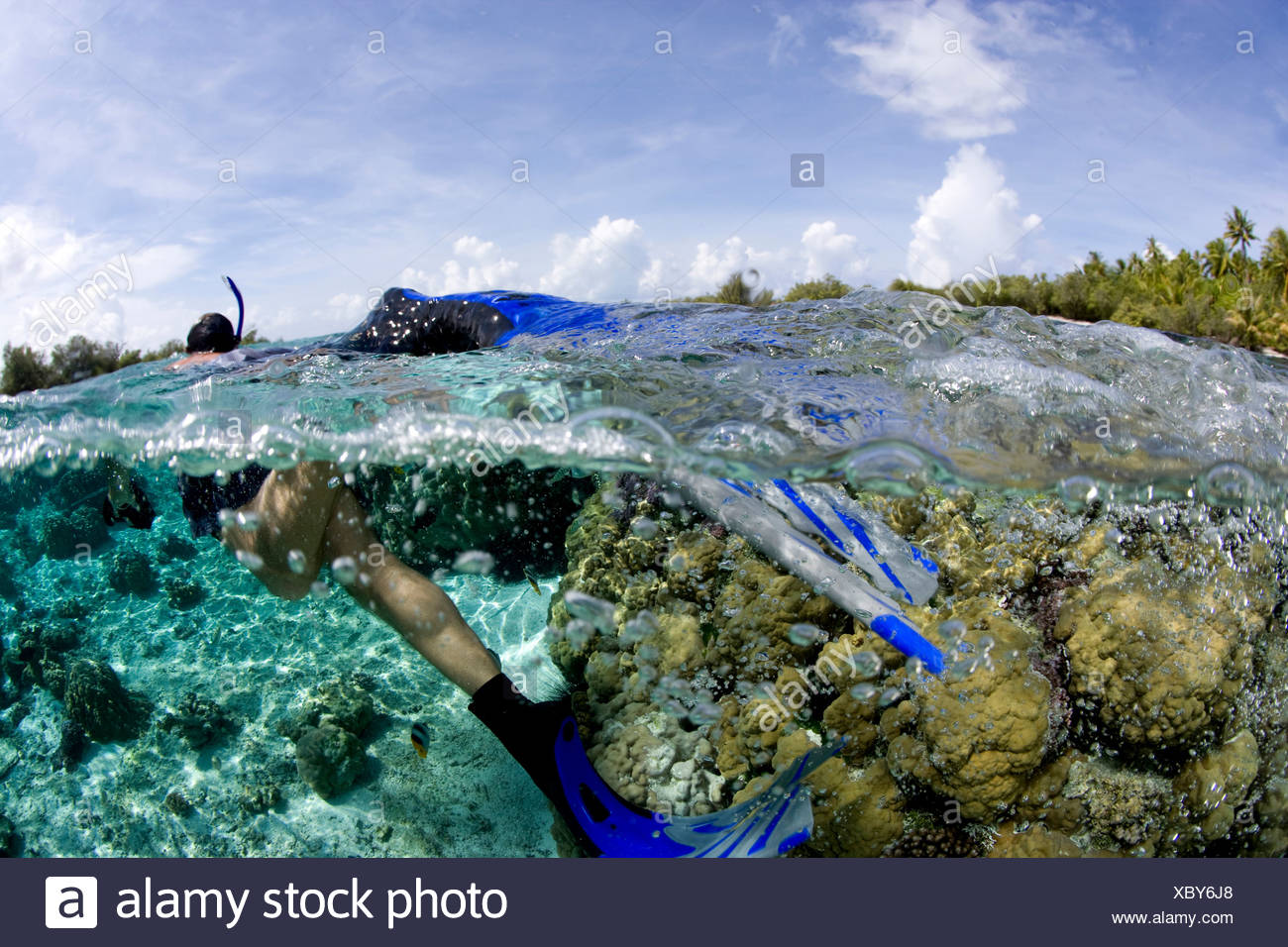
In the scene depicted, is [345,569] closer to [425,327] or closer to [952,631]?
[425,327]

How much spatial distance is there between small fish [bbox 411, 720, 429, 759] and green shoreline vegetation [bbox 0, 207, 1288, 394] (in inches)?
484

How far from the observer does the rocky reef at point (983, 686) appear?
3.97 metres

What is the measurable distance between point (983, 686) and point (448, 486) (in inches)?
146

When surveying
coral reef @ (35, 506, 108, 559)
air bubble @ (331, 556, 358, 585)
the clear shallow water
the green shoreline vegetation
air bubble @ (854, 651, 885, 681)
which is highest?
the green shoreline vegetation

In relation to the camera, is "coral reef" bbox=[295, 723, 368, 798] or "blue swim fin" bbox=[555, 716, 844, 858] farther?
"coral reef" bbox=[295, 723, 368, 798]

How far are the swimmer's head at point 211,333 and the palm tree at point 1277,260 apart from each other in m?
38.5

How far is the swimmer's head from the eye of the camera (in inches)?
200

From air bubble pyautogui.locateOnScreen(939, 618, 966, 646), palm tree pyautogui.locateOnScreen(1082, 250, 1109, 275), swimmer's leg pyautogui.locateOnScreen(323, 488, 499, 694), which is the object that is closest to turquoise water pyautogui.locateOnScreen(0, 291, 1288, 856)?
swimmer's leg pyautogui.locateOnScreen(323, 488, 499, 694)

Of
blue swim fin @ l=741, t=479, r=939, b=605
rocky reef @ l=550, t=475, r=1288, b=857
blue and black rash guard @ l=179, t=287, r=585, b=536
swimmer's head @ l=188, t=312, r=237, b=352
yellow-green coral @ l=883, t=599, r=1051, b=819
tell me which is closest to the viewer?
yellow-green coral @ l=883, t=599, r=1051, b=819

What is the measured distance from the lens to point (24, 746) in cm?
476

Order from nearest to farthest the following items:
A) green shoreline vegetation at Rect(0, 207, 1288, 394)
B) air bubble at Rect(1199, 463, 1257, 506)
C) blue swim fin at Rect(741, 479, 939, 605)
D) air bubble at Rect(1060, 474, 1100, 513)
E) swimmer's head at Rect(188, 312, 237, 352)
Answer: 1. blue swim fin at Rect(741, 479, 939, 605)
2. air bubble at Rect(1060, 474, 1100, 513)
3. air bubble at Rect(1199, 463, 1257, 506)
4. swimmer's head at Rect(188, 312, 237, 352)
5. green shoreline vegetation at Rect(0, 207, 1288, 394)

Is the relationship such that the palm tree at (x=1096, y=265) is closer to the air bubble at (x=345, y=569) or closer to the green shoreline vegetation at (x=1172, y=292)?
the green shoreline vegetation at (x=1172, y=292)

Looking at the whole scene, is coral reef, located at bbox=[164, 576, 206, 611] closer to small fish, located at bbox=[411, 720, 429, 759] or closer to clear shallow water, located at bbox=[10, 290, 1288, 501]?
clear shallow water, located at bbox=[10, 290, 1288, 501]

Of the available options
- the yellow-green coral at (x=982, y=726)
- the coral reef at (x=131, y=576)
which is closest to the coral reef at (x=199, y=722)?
the coral reef at (x=131, y=576)
